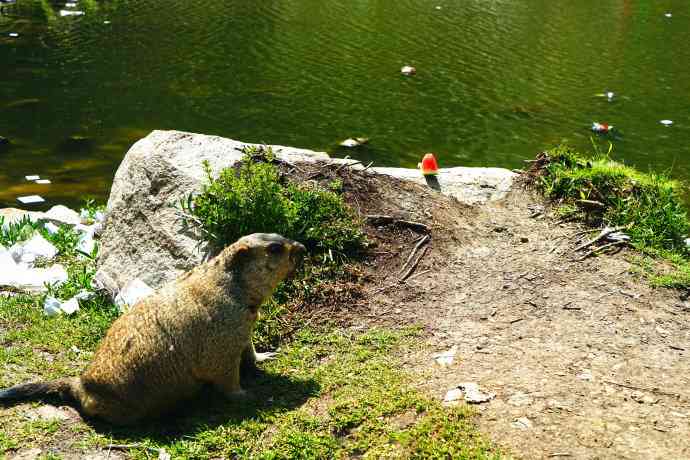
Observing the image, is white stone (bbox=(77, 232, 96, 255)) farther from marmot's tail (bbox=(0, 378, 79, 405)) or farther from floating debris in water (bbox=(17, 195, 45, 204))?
marmot's tail (bbox=(0, 378, 79, 405))

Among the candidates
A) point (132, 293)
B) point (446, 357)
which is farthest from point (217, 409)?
point (132, 293)

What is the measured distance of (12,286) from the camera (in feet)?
24.3

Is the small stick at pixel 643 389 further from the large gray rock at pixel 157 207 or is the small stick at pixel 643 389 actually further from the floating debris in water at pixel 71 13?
the floating debris in water at pixel 71 13

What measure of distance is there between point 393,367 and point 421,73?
12.4 meters

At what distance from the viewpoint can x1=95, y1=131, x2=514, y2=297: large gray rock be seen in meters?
6.81

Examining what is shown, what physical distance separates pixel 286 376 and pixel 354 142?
810cm

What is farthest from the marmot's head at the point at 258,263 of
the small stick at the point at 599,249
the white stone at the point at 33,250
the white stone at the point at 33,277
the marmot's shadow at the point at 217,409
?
the white stone at the point at 33,250

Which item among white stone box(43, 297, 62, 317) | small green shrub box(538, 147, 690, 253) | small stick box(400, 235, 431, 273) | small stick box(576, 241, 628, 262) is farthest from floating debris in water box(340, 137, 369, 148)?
white stone box(43, 297, 62, 317)

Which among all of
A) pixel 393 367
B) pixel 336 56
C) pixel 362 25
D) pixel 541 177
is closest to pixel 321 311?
pixel 393 367

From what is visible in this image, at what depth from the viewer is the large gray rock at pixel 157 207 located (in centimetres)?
681

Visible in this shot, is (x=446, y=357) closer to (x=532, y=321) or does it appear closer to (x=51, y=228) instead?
(x=532, y=321)

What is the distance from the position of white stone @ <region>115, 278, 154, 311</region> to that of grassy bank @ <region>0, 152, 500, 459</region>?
0.15 meters

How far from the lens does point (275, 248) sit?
5.05 meters

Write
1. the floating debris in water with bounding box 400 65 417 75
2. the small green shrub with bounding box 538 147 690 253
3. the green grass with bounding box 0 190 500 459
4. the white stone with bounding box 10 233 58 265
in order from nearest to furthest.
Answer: the green grass with bounding box 0 190 500 459 → the small green shrub with bounding box 538 147 690 253 → the white stone with bounding box 10 233 58 265 → the floating debris in water with bounding box 400 65 417 75
